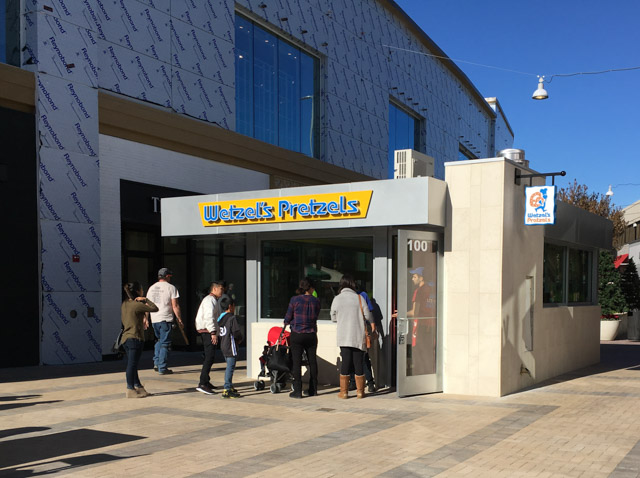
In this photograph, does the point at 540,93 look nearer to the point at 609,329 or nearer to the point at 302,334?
the point at 302,334

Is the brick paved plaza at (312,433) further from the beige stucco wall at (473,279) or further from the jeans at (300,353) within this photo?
the beige stucco wall at (473,279)

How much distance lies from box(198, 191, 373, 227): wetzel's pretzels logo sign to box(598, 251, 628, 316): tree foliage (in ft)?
54.7

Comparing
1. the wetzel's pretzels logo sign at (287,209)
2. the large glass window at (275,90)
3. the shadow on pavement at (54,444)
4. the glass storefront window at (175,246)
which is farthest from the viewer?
the large glass window at (275,90)

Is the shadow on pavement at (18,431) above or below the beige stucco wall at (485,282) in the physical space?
below

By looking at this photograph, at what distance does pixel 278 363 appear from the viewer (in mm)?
10500

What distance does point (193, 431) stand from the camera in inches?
307

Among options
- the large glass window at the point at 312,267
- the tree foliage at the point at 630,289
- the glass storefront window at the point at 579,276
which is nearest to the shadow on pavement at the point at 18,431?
the large glass window at the point at 312,267

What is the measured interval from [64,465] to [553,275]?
967cm

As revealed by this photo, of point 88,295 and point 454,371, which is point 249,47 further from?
point 454,371

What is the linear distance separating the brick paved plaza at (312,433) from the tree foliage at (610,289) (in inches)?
544

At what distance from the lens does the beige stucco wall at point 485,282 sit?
1038 cm

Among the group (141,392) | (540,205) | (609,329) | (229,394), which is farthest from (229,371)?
(609,329)

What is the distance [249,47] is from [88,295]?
9.84 m

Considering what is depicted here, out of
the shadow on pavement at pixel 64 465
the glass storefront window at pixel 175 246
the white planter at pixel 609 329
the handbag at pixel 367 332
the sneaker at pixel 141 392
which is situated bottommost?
the white planter at pixel 609 329
